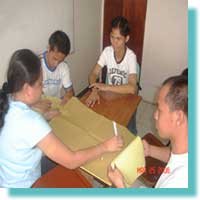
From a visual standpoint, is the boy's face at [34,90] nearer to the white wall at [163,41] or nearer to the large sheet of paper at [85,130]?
the large sheet of paper at [85,130]

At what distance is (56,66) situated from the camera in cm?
218

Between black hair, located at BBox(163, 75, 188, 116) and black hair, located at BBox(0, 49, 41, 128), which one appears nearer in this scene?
black hair, located at BBox(163, 75, 188, 116)

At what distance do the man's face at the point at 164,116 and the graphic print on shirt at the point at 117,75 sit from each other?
130 cm

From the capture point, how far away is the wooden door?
124 inches

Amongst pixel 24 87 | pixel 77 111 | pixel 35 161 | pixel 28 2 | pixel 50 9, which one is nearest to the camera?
pixel 24 87

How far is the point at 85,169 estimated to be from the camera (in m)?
1.38

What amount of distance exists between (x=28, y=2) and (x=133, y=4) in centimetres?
134

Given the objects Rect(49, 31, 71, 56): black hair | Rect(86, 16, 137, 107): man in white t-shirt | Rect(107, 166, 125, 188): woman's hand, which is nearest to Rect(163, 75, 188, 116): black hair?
Rect(107, 166, 125, 188): woman's hand

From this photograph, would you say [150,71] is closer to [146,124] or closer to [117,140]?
[146,124]

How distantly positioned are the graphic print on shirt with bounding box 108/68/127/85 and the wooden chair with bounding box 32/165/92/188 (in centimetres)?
115

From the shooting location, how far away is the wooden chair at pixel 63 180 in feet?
4.36

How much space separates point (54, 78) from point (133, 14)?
143cm

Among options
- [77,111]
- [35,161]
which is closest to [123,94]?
[77,111]

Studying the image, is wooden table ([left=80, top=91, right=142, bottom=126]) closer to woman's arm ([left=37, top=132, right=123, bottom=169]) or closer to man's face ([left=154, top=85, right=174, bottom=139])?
woman's arm ([left=37, top=132, right=123, bottom=169])
